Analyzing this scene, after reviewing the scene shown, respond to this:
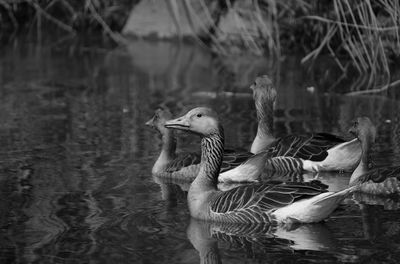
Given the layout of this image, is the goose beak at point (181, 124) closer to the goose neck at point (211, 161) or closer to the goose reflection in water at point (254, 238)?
the goose neck at point (211, 161)

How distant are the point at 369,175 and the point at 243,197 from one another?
1.82m

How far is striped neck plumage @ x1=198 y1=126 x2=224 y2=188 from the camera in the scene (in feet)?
32.6

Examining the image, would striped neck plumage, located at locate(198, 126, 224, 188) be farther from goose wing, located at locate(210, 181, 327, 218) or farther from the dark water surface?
the dark water surface

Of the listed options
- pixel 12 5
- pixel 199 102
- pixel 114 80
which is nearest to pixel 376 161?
pixel 199 102

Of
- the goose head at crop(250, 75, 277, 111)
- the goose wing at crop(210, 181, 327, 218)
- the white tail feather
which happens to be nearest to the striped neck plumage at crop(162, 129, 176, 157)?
the goose head at crop(250, 75, 277, 111)

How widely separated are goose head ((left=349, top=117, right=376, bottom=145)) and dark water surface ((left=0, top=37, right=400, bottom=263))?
2.10ft

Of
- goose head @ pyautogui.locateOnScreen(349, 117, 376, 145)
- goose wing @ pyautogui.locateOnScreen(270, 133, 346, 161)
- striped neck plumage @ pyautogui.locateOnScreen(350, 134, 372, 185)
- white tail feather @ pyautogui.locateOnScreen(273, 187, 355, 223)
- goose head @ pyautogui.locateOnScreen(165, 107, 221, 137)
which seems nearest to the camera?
white tail feather @ pyautogui.locateOnScreen(273, 187, 355, 223)

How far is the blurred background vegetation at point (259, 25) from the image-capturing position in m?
17.2

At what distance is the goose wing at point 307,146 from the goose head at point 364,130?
0.73m

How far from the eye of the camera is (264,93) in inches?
520

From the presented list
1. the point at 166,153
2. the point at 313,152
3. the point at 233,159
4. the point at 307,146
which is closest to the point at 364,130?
the point at 313,152

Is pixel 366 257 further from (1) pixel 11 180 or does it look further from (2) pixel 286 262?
(1) pixel 11 180

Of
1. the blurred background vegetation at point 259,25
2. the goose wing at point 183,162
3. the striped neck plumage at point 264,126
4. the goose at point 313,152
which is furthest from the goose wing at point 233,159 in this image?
the blurred background vegetation at point 259,25

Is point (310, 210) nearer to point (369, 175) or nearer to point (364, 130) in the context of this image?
point (369, 175)
